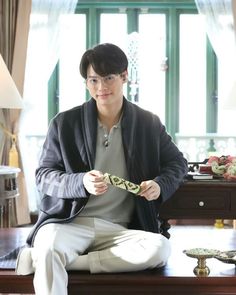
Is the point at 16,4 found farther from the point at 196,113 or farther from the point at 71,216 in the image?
the point at 71,216

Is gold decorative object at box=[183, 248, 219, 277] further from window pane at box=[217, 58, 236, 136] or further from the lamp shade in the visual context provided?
window pane at box=[217, 58, 236, 136]

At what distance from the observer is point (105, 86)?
2.22m

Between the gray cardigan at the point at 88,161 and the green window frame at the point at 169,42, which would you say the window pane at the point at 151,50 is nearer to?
the green window frame at the point at 169,42

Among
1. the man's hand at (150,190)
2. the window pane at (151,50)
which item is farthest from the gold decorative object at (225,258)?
the window pane at (151,50)

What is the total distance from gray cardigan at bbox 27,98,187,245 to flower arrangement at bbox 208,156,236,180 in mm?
437

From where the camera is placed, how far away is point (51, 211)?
87.7 inches

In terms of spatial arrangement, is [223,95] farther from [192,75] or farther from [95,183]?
[95,183]

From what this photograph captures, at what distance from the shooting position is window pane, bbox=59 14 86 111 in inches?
198

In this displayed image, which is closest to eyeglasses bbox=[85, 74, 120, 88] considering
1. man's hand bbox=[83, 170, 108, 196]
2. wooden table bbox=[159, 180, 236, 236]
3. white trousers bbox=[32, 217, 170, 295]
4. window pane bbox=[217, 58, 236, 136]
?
man's hand bbox=[83, 170, 108, 196]

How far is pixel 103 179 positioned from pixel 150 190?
0.20m

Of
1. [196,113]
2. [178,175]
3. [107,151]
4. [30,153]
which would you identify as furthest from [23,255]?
[196,113]

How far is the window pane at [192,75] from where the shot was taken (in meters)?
5.02

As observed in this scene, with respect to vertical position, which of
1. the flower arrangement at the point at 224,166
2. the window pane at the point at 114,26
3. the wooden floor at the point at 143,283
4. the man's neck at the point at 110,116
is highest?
the window pane at the point at 114,26

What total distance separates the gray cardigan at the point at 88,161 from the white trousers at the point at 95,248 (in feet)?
0.29
